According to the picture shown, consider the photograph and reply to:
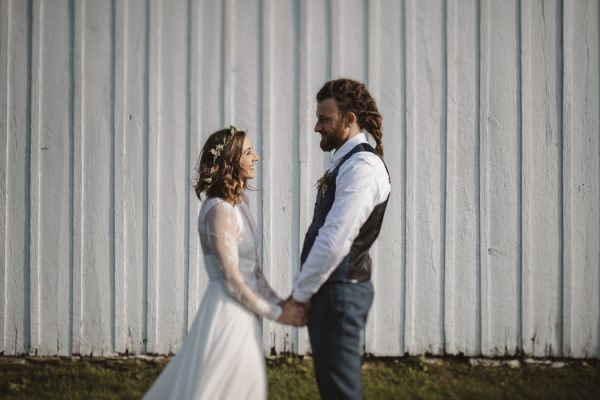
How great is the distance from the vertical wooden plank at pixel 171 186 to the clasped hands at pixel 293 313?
195 cm

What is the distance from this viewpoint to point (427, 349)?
174 inches

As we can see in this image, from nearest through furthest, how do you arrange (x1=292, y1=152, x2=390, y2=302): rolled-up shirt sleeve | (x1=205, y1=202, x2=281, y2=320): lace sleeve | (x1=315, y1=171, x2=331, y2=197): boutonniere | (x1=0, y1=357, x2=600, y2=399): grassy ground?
(x1=292, y1=152, x2=390, y2=302): rolled-up shirt sleeve, (x1=205, y1=202, x2=281, y2=320): lace sleeve, (x1=315, y1=171, x2=331, y2=197): boutonniere, (x1=0, y1=357, x2=600, y2=399): grassy ground

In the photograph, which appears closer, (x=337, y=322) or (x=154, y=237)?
(x=337, y=322)

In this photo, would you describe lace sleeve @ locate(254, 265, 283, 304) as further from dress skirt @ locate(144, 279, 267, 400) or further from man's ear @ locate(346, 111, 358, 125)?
man's ear @ locate(346, 111, 358, 125)

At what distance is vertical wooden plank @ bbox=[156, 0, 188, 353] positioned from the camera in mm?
4449

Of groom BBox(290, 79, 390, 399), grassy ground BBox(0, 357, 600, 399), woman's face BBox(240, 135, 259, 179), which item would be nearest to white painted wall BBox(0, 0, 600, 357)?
grassy ground BBox(0, 357, 600, 399)

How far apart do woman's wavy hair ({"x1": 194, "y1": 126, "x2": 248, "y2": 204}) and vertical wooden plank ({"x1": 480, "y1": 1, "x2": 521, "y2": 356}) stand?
236 centimetres

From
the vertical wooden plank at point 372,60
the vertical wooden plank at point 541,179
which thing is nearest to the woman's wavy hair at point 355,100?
the vertical wooden plank at point 372,60

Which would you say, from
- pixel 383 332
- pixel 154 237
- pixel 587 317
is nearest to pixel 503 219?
pixel 587 317

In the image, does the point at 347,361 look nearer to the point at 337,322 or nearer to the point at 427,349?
the point at 337,322

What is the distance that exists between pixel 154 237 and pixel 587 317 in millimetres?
3451

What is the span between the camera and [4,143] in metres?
4.47

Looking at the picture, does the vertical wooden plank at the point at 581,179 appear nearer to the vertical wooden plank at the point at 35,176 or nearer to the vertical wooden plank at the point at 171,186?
the vertical wooden plank at the point at 171,186

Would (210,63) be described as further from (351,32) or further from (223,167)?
(223,167)
